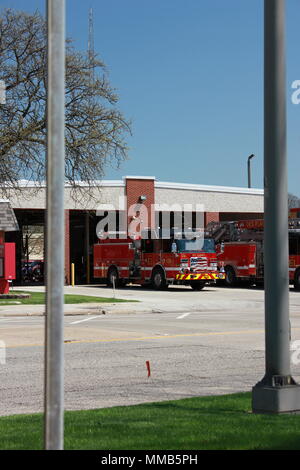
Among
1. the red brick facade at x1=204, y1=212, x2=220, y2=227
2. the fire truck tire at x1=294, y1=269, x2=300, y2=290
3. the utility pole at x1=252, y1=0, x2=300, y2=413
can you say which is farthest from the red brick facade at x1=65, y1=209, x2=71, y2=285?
the utility pole at x1=252, y1=0, x2=300, y2=413

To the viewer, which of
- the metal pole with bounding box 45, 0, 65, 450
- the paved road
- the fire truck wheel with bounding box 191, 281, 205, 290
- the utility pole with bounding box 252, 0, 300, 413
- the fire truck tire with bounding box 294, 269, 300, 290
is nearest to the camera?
the metal pole with bounding box 45, 0, 65, 450

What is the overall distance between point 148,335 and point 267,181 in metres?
10.7

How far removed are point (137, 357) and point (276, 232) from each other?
22.5ft

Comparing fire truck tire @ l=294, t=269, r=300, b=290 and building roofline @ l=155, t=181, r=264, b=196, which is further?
building roofline @ l=155, t=181, r=264, b=196

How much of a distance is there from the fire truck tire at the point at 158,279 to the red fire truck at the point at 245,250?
4.06 m

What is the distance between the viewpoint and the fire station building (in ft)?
157

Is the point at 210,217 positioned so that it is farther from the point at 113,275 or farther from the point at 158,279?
the point at 158,279

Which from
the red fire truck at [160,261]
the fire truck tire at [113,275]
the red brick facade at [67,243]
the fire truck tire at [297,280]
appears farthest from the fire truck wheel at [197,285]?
the red brick facade at [67,243]

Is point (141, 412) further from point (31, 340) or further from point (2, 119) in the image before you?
point (2, 119)

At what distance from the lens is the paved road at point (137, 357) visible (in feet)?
34.0

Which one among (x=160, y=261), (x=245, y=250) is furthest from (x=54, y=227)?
(x=245, y=250)

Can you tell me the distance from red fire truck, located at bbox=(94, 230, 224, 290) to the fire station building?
4574 mm

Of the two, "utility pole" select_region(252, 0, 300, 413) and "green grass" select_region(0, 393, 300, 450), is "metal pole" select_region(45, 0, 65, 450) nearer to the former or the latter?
"green grass" select_region(0, 393, 300, 450)

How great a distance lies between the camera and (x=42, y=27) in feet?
99.1
